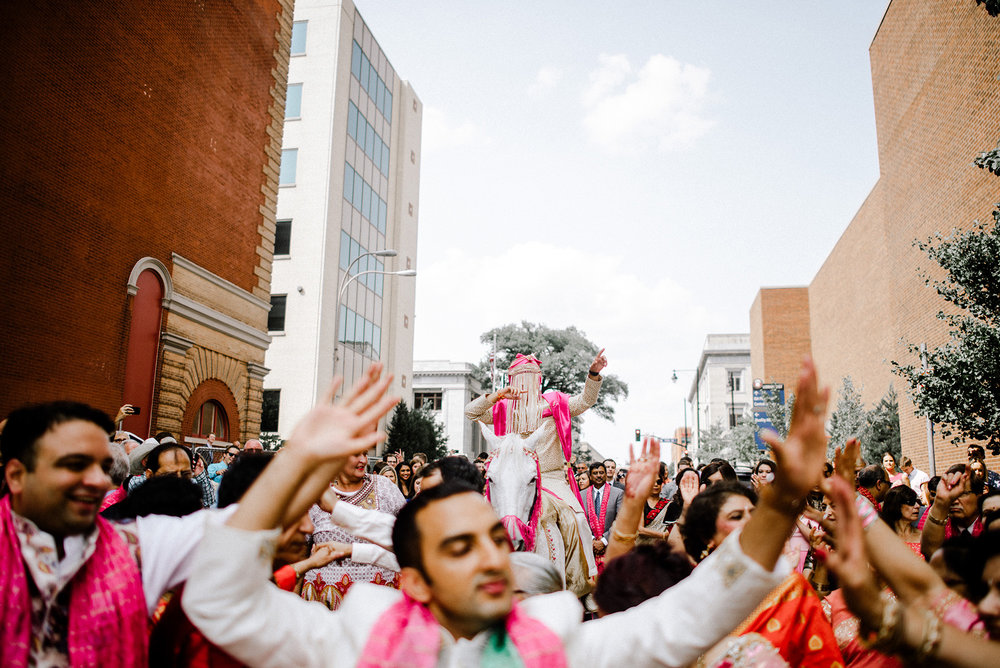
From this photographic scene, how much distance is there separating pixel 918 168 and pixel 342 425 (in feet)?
92.8

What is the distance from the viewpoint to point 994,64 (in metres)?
19.1

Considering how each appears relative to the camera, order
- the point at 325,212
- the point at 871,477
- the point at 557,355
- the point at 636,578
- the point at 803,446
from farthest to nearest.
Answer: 1. the point at 557,355
2. the point at 325,212
3. the point at 871,477
4. the point at 636,578
5. the point at 803,446

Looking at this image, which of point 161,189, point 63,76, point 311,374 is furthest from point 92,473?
point 311,374

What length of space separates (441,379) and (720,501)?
2154 inches

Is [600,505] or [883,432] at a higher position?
[883,432]

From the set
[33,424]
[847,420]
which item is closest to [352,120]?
[847,420]

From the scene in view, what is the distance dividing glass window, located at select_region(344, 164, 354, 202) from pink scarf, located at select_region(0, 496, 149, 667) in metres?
31.9

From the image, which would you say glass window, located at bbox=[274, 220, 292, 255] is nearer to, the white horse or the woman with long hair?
the woman with long hair

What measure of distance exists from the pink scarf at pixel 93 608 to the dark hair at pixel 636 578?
1603 mm

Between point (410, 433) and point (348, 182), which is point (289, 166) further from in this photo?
point (410, 433)

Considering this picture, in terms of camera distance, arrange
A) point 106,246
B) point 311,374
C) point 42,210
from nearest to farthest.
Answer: point 42,210 → point 106,246 → point 311,374

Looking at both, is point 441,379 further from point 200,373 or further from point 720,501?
point 720,501

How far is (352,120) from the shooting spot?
1323 inches

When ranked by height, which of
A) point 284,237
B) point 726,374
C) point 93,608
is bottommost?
point 93,608
